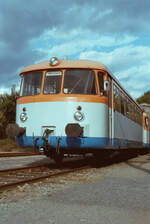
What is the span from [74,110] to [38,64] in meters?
2.22

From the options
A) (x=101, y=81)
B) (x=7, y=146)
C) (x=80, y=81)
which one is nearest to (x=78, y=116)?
(x=80, y=81)

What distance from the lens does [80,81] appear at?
30.9ft

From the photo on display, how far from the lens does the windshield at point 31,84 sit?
9.79 metres

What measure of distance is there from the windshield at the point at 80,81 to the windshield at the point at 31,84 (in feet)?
3.02

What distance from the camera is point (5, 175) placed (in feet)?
27.6

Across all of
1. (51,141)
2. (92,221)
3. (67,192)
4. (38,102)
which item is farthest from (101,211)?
(38,102)

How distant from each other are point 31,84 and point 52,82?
762 millimetres

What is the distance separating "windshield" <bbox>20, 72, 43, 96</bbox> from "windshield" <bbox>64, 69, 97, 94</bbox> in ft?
3.02

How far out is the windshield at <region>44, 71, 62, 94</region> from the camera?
949 cm

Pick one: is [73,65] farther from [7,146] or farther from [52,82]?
[7,146]

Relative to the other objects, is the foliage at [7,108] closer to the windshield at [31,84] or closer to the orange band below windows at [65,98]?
the windshield at [31,84]

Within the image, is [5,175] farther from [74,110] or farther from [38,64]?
[38,64]

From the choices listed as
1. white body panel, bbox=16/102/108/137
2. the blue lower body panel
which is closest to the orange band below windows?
white body panel, bbox=16/102/108/137

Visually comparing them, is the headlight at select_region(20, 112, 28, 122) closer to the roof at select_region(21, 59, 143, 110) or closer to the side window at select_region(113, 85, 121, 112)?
the roof at select_region(21, 59, 143, 110)
